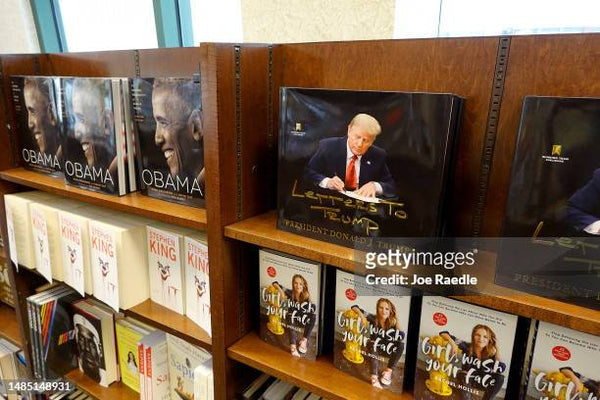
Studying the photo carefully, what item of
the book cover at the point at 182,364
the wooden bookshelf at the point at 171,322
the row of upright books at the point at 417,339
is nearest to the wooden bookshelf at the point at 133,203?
the row of upright books at the point at 417,339

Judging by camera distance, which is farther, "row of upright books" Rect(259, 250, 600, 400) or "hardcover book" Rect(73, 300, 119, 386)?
"hardcover book" Rect(73, 300, 119, 386)

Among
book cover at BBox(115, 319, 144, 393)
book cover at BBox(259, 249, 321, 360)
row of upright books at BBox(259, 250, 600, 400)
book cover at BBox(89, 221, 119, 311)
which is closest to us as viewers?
row of upright books at BBox(259, 250, 600, 400)

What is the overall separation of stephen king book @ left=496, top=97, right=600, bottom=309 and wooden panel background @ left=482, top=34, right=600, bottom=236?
0.15 m

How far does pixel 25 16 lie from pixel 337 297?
2.42 meters

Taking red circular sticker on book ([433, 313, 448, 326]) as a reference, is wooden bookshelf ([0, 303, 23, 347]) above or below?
below

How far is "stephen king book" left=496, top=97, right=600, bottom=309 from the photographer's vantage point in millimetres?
615

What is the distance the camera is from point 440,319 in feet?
2.67

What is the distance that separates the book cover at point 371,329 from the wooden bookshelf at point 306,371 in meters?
0.02

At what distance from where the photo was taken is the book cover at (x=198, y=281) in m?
1.12

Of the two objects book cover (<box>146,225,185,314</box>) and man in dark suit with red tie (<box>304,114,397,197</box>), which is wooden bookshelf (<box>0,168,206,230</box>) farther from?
man in dark suit with red tie (<box>304,114,397,197</box>)

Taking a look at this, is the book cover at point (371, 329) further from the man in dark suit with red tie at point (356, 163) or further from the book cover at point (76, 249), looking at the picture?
the book cover at point (76, 249)

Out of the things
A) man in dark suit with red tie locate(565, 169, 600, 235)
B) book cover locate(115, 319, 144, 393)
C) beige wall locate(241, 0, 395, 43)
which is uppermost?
beige wall locate(241, 0, 395, 43)

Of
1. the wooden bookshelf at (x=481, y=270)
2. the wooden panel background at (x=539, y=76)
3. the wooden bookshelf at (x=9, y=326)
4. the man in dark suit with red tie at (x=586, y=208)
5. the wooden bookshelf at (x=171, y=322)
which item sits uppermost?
the wooden panel background at (x=539, y=76)

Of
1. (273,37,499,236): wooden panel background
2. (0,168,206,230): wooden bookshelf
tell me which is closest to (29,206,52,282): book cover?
(0,168,206,230): wooden bookshelf
